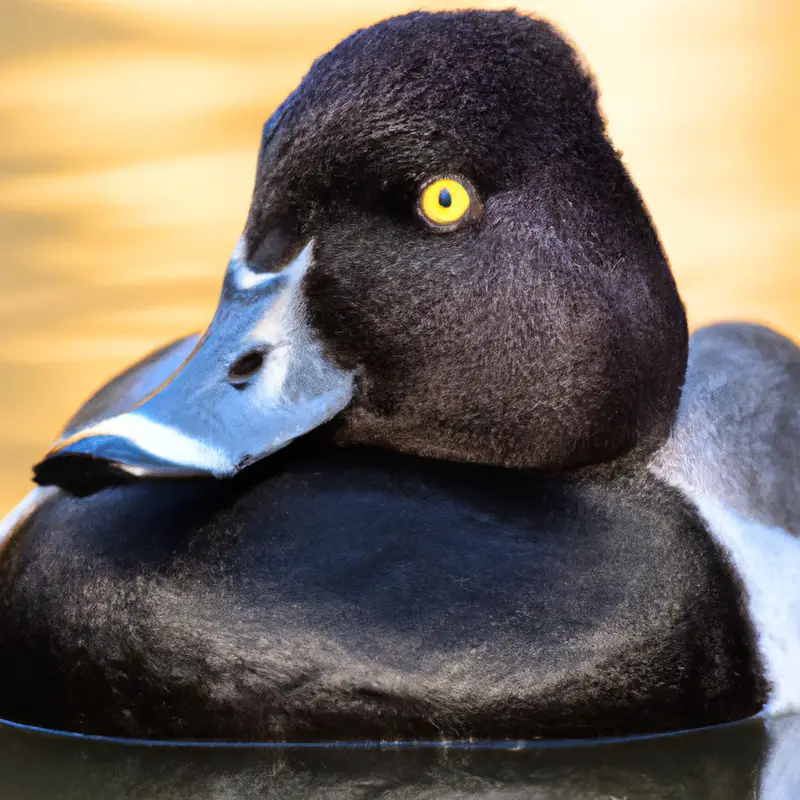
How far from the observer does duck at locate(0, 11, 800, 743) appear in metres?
2.00

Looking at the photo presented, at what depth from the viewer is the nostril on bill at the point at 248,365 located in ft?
6.87

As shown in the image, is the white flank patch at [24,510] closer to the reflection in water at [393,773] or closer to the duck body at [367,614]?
the duck body at [367,614]

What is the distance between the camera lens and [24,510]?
7.66ft

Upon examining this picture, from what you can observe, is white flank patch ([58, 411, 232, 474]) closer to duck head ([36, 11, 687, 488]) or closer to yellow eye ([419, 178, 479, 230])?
duck head ([36, 11, 687, 488])

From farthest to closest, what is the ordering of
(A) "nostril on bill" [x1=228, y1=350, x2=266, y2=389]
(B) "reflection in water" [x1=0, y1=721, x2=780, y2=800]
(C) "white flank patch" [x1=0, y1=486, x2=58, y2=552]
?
(C) "white flank patch" [x1=0, y1=486, x2=58, y2=552] < (A) "nostril on bill" [x1=228, y1=350, x2=266, y2=389] < (B) "reflection in water" [x1=0, y1=721, x2=780, y2=800]

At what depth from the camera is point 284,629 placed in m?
1.99

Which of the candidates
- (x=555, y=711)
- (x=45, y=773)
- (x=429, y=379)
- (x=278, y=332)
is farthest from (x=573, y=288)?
(x=45, y=773)

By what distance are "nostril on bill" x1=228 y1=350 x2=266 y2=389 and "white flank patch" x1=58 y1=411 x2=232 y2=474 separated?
119mm

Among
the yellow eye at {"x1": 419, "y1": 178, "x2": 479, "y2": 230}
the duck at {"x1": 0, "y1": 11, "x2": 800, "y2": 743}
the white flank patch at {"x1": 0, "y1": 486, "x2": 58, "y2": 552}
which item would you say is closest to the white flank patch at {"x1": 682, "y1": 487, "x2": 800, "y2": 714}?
the duck at {"x1": 0, "y1": 11, "x2": 800, "y2": 743}

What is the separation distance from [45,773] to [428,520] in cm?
52

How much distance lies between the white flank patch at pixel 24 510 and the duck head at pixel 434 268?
0.24 meters

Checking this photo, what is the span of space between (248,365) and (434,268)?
250mm

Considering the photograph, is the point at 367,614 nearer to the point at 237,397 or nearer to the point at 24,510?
the point at 237,397

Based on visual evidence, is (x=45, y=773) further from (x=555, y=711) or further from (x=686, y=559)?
(x=686, y=559)
